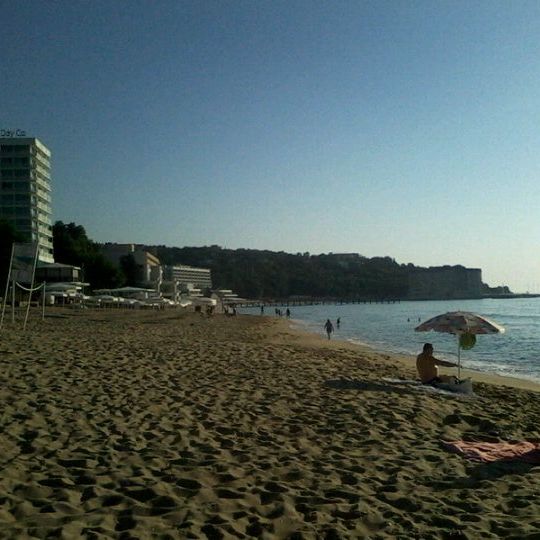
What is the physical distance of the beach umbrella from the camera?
38.9 ft

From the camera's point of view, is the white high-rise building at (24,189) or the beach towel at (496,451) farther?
the white high-rise building at (24,189)

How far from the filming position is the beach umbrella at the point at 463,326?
11.9 m

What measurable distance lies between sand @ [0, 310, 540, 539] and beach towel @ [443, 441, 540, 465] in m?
0.18

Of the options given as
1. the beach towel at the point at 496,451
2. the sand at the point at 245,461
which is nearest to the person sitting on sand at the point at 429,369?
the sand at the point at 245,461

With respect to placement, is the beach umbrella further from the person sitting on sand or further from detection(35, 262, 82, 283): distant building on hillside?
detection(35, 262, 82, 283): distant building on hillside

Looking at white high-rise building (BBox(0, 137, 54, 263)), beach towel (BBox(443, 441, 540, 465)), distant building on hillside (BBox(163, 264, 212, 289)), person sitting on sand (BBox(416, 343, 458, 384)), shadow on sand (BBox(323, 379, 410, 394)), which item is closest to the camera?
beach towel (BBox(443, 441, 540, 465))

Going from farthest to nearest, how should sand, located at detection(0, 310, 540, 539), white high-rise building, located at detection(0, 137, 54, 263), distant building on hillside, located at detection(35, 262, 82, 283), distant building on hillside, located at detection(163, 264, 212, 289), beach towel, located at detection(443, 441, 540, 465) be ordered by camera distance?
distant building on hillside, located at detection(163, 264, 212, 289) → white high-rise building, located at detection(0, 137, 54, 263) → distant building on hillside, located at detection(35, 262, 82, 283) → beach towel, located at detection(443, 441, 540, 465) → sand, located at detection(0, 310, 540, 539)

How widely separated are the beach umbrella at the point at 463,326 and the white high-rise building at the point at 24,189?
77097mm

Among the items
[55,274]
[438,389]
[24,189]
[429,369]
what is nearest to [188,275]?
[24,189]

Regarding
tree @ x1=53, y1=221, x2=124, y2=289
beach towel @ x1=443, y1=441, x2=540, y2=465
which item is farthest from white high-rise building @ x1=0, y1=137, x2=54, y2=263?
beach towel @ x1=443, y1=441, x2=540, y2=465

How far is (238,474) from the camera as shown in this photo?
522cm

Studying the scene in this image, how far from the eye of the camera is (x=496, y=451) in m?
6.52

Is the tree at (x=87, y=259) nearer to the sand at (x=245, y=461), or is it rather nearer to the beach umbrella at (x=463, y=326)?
the beach umbrella at (x=463, y=326)

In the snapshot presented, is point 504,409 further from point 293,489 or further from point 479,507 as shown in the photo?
point 293,489
